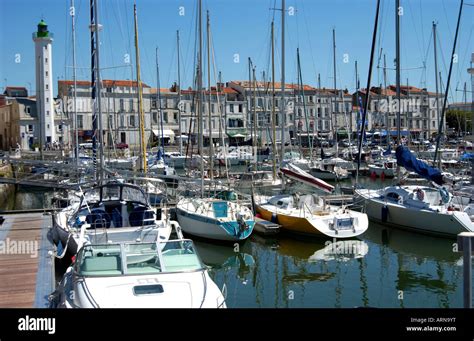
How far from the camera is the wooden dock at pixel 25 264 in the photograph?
11.0 metres

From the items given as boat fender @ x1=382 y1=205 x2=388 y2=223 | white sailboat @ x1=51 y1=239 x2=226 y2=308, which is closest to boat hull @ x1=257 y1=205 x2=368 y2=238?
boat fender @ x1=382 y1=205 x2=388 y2=223

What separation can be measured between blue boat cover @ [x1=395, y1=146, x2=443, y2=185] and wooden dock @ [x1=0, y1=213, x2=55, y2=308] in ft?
42.4

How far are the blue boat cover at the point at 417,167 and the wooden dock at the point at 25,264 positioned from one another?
42.4ft

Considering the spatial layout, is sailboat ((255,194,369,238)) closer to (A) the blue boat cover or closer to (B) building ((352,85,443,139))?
(A) the blue boat cover

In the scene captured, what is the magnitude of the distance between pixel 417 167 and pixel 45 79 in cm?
5111

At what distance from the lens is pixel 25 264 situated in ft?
45.0

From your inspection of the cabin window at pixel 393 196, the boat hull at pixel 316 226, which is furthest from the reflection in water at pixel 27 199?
the cabin window at pixel 393 196

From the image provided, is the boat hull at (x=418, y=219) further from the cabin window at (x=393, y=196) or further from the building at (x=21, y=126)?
the building at (x=21, y=126)

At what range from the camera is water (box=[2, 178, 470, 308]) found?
554 inches

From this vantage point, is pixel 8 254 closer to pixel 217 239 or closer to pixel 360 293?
pixel 217 239

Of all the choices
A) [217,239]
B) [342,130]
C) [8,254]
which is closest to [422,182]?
[217,239]

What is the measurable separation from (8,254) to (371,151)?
4382cm

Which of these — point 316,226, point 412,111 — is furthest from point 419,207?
point 412,111
